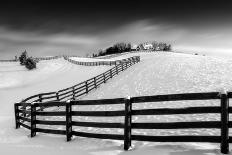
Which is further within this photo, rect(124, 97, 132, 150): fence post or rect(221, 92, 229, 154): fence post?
rect(124, 97, 132, 150): fence post

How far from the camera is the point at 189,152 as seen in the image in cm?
646

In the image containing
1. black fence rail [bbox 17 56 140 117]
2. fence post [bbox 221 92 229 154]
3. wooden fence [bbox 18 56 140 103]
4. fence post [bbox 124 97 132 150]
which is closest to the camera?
fence post [bbox 221 92 229 154]

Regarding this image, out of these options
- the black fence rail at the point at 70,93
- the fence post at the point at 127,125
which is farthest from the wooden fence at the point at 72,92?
the fence post at the point at 127,125

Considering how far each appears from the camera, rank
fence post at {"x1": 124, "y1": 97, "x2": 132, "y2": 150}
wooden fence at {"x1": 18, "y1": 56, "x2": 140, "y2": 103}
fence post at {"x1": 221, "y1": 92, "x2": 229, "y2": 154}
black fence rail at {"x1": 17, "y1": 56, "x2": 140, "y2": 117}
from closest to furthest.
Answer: fence post at {"x1": 221, "y1": 92, "x2": 229, "y2": 154}, fence post at {"x1": 124, "y1": 97, "x2": 132, "y2": 150}, black fence rail at {"x1": 17, "y1": 56, "x2": 140, "y2": 117}, wooden fence at {"x1": 18, "y1": 56, "x2": 140, "y2": 103}

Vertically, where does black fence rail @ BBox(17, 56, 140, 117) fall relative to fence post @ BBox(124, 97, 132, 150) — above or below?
below

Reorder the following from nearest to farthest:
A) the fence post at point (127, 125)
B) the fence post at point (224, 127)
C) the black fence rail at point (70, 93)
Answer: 1. the fence post at point (224, 127)
2. the fence post at point (127, 125)
3. the black fence rail at point (70, 93)

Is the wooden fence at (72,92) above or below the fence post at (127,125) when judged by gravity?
below

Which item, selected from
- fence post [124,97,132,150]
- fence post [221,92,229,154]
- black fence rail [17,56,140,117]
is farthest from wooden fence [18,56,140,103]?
fence post [221,92,229,154]

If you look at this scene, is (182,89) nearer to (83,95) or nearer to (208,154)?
(83,95)

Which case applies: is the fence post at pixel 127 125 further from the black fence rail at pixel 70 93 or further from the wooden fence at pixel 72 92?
the wooden fence at pixel 72 92

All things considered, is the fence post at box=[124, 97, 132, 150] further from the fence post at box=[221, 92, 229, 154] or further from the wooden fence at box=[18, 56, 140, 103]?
the wooden fence at box=[18, 56, 140, 103]

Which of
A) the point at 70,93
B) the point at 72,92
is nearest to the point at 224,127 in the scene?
the point at 72,92

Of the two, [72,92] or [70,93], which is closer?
[72,92]

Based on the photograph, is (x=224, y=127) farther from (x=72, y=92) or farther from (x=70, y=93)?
(x=70, y=93)
